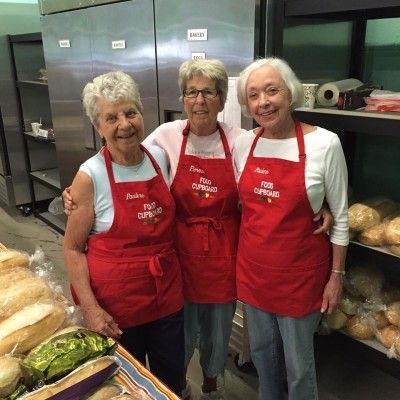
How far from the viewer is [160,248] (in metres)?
1.49

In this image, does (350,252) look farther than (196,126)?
Yes

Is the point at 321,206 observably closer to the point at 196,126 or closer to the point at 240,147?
the point at 240,147

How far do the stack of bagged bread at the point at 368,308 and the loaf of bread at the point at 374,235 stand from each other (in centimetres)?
30

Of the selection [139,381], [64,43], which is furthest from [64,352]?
[64,43]

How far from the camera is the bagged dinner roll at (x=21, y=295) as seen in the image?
1090 millimetres

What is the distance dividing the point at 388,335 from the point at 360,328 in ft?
0.38

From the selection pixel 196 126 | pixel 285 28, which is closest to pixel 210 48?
pixel 285 28

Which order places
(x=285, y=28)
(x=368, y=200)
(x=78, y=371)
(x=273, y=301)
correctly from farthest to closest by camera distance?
(x=368, y=200) → (x=285, y=28) → (x=273, y=301) → (x=78, y=371)

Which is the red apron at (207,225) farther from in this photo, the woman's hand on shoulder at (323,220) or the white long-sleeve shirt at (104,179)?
the woman's hand on shoulder at (323,220)

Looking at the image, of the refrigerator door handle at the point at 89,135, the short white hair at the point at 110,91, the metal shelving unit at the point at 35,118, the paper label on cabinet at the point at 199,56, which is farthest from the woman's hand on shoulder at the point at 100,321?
the metal shelving unit at the point at 35,118

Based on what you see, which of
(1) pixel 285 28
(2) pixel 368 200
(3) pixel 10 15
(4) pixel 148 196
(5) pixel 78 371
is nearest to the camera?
(5) pixel 78 371

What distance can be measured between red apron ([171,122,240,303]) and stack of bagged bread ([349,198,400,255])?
0.54 m

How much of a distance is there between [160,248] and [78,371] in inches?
25.0

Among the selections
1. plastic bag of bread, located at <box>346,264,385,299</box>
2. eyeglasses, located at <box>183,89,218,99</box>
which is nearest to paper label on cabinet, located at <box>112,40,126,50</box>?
Answer: eyeglasses, located at <box>183,89,218,99</box>
